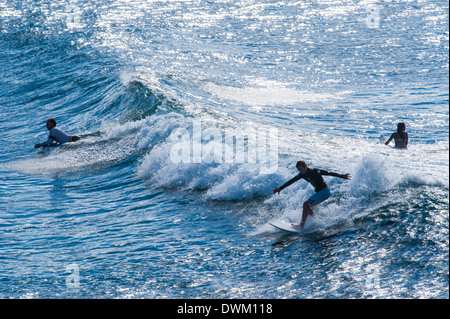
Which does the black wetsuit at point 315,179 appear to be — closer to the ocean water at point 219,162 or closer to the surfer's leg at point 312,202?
the surfer's leg at point 312,202

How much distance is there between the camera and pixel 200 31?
1539 inches

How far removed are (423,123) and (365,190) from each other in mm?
10218

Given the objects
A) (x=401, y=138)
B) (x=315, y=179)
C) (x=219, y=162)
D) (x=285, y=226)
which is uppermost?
(x=315, y=179)

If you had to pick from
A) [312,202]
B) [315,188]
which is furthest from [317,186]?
[312,202]

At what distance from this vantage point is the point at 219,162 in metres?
15.4

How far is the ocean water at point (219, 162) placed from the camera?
9883mm

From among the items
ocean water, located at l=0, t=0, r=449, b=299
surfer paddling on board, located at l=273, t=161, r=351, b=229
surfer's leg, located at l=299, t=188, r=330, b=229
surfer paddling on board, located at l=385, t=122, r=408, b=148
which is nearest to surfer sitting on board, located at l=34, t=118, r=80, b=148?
ocean water, located at l=0, t=0, r=449, b=299

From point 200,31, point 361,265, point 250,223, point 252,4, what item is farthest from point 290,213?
point 252,4

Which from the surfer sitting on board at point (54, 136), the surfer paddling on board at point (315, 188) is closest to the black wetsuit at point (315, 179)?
the surfer paddling on board at point (315, 188)

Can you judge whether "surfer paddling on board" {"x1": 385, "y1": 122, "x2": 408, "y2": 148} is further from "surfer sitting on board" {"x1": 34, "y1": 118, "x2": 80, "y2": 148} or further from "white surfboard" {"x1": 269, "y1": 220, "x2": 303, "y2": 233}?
"surfer sitting on board" {"x1": 34, "y1": 118, "x2": 80, "y2": 148}

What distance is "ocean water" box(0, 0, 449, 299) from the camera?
988cm

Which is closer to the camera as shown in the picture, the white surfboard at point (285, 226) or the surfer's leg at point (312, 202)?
the white surfboard at point (285, 226)

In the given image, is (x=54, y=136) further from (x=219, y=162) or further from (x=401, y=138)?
(x=401, y=138)

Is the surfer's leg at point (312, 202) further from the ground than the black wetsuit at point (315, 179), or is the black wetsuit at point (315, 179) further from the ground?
the black wetsuit at point (315, 179)
